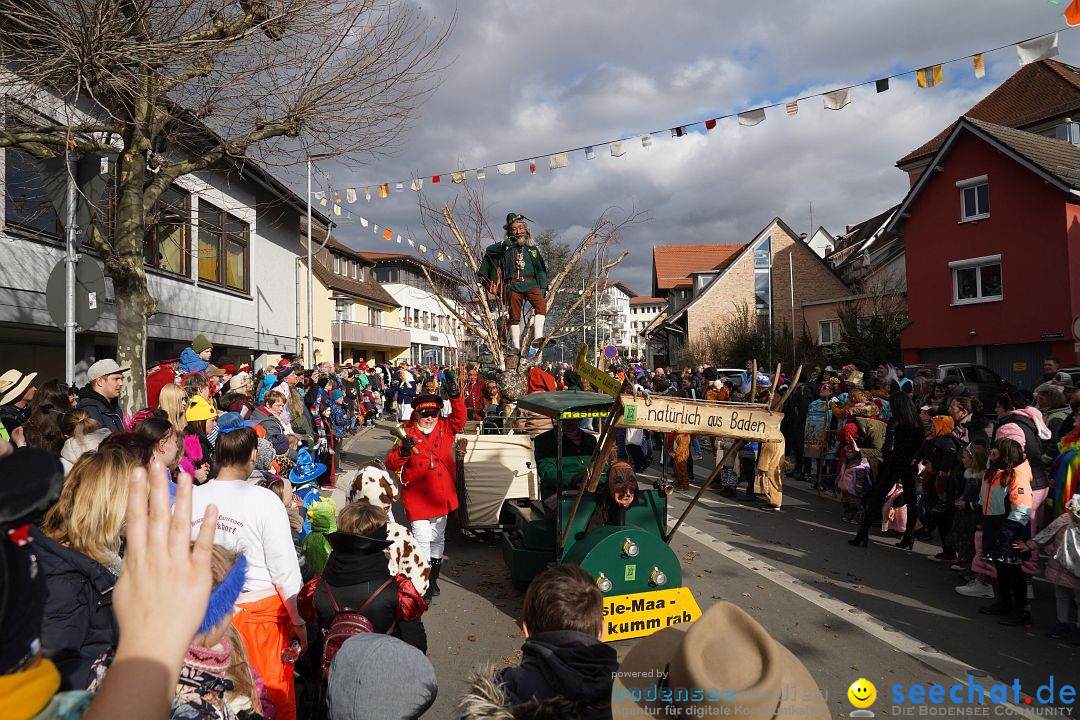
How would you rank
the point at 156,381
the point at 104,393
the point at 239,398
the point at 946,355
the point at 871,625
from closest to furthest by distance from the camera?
the point at 871,625 → the point at 104,393 → the point at 239,398 → the point at 156,381 → the point at 946,355

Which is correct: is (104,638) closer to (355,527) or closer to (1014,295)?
(355,527)

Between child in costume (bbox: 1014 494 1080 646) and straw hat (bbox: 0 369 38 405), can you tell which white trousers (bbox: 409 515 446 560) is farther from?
child in costume (bbox: 1014 494 1080 646)

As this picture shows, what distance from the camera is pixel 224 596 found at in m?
2.27

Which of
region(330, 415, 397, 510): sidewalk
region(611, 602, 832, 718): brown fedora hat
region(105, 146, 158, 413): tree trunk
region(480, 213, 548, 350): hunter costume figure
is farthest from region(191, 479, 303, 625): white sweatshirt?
region(480, 213, 548, 350): hunter costume figure

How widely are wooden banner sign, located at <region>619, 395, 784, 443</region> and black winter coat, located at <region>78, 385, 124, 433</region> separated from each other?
4.52 meters

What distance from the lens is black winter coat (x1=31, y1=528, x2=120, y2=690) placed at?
6.50 feet

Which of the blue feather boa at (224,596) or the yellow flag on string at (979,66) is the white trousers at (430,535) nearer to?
the blue feather boa at (224,596)

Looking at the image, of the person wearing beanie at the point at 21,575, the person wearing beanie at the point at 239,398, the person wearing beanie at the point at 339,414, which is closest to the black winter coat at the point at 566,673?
the person wearing beanie at the point at 21,575

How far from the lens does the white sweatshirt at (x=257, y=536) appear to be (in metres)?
3.37

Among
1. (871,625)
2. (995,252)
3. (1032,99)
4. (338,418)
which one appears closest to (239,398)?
(871,625)

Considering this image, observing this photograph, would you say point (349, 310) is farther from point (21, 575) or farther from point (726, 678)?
point (21, 575)

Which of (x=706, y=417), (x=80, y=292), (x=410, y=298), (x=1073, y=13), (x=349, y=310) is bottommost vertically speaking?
(x=706, y=417)

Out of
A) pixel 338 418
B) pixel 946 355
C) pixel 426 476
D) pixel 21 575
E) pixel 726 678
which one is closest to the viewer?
pixel 21 575

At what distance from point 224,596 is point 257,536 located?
120cm
